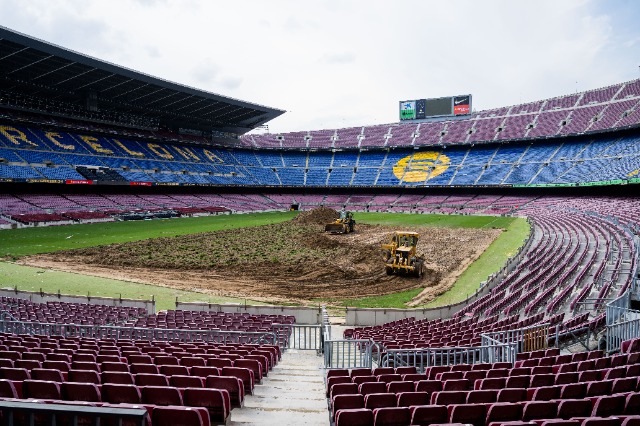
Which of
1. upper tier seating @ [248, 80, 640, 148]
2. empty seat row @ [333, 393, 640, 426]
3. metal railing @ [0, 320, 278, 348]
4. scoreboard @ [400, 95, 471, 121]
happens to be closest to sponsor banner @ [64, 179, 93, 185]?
upper tier seating @ [248, 80, 640, 148]

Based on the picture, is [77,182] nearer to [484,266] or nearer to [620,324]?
[484,266]

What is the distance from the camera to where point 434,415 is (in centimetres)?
529

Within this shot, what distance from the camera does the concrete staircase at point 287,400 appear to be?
21.9ft

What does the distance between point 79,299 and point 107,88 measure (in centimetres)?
5679

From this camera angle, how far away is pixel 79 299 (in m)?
19.9

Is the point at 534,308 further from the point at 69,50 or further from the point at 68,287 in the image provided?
the point at 69,50

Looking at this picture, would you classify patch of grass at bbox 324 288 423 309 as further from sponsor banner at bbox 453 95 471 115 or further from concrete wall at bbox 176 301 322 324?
sponsor banner at bbox 453 95 471 115

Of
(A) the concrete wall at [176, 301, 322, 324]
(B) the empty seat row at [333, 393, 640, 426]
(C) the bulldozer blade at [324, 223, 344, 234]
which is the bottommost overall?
(A) the concrete wall at [176, 301, 322, 324]

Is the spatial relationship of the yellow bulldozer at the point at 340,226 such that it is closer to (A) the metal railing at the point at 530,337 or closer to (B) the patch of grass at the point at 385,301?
(B) the patch of grass at the point at 385,301

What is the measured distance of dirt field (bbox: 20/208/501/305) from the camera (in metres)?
24.9

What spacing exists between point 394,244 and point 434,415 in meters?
22.9

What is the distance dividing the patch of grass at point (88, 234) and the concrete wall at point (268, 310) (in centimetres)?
2041

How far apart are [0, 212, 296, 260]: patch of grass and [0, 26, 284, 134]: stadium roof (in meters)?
21.0

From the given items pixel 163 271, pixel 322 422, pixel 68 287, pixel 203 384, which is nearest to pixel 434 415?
pixel 322 422
